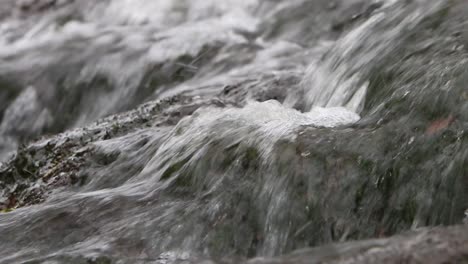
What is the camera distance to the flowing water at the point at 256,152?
13.9 feet

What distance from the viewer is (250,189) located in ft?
15.2

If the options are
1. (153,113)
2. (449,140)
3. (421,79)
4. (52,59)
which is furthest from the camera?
(52,59)

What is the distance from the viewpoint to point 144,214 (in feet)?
15.7

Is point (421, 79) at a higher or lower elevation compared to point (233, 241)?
higher

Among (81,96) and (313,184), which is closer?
(313,184)

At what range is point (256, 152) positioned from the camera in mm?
4891

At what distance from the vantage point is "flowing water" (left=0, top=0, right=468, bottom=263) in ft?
13.9

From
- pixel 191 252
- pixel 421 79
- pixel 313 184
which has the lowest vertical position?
pixel 191 252

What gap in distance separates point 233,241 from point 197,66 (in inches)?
223

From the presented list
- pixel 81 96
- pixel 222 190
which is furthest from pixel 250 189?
pixel 81 96

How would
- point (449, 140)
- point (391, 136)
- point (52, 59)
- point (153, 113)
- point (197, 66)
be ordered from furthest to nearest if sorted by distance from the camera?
point (52, 59) < point (197, 66) < point (153, 113) < point (391, 136) < point (449, 140)

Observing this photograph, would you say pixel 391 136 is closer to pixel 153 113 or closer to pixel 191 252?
pixel 191 252

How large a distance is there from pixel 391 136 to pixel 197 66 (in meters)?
5.46

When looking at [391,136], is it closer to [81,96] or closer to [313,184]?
[313,184]
